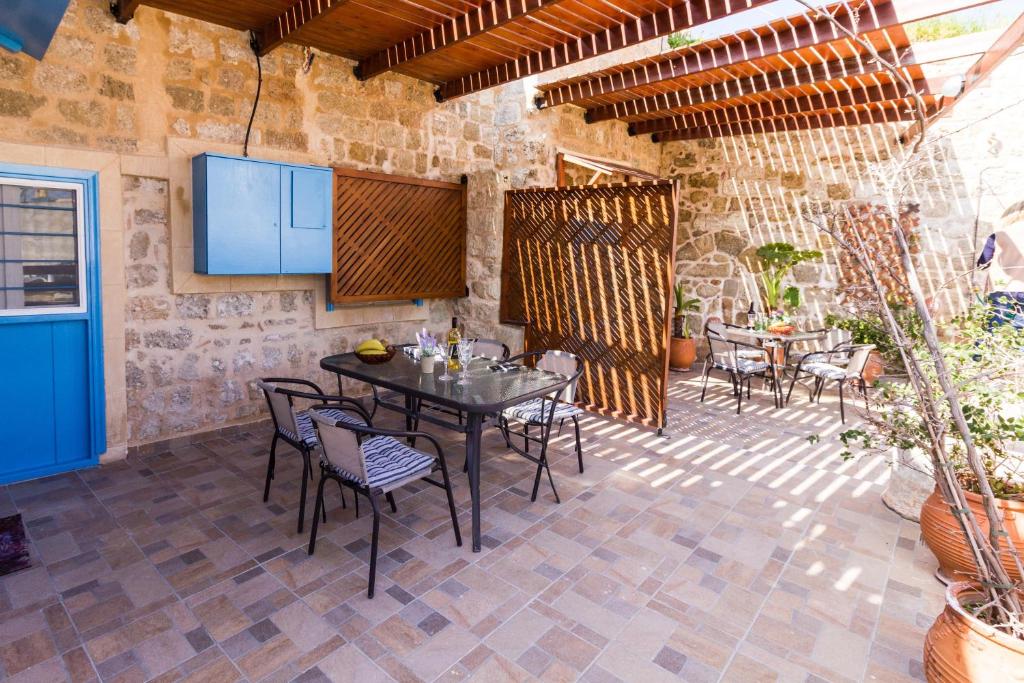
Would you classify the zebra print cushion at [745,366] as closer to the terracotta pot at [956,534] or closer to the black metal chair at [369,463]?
the terracotta pot at [956,534]

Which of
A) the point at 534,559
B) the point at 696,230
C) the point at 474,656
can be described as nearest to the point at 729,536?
the point at 534,559

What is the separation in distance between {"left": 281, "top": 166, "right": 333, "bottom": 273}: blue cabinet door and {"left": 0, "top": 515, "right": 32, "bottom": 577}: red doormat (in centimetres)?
236

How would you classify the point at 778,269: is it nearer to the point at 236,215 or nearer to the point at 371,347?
the point at 371,347

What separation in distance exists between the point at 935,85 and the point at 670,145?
3891 mm

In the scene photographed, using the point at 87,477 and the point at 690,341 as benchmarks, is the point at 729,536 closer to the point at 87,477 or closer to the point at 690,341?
the point at 87,477

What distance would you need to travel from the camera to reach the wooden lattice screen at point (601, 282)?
199 inches

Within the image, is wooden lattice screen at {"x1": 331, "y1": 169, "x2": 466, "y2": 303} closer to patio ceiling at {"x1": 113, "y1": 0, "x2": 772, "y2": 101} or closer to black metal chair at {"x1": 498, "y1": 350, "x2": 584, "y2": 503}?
patio ceiling at {"x1": 113, "y1": 0, "x2": 772, "y2": 101}

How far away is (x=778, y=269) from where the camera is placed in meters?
7.54

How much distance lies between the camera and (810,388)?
22.4 feet

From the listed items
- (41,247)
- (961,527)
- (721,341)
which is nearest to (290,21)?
(41,247)

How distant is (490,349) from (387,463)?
74.8 inches

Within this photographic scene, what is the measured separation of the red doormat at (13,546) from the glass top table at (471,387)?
182 centimetres

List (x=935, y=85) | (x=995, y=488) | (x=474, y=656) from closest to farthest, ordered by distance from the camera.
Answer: (x=474, y=656) → (x=995, y=488) → (x=935, y=85)

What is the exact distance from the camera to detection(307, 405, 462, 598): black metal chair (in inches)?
103
